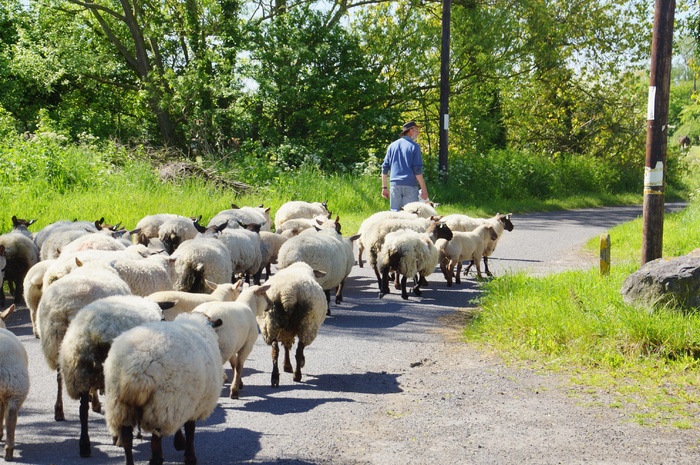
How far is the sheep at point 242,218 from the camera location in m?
13.0

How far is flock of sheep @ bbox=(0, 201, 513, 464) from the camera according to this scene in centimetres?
523

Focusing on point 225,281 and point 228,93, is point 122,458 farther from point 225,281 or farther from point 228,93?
point 228,93

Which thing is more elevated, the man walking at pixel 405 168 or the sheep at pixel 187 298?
the man walking at pixel 405 168

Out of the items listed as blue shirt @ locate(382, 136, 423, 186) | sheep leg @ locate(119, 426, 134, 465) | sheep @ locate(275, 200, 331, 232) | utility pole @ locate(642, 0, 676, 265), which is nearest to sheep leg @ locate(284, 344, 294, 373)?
sheep leg @ locate(119, 426, 134, 465)

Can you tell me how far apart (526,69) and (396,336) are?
23.7m

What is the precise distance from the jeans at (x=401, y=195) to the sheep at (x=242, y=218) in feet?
7.52

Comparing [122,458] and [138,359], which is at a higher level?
[138,359]

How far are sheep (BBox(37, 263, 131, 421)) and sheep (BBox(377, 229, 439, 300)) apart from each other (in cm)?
518

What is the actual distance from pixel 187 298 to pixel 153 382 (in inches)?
109

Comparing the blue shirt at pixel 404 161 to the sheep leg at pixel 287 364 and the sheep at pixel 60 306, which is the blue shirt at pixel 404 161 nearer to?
the sheep leg at pixel 287 364

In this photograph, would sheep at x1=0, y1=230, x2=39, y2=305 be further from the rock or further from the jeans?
the rock

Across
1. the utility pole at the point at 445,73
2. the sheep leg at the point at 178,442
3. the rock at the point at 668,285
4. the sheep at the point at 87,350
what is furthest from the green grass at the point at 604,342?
the utility pole at the point at 445,73

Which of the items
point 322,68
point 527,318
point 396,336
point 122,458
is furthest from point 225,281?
point 322,68

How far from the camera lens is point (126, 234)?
11625 mm
